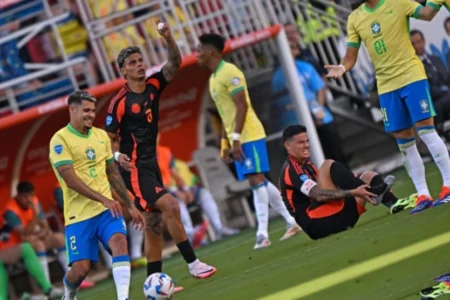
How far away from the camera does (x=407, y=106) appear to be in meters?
12.1

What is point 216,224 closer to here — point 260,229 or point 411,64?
point 260,229

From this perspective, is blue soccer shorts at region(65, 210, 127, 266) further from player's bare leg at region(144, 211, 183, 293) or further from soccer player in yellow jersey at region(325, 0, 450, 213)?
soccer player in yellow jersey at region(325, 0, 450, 213)

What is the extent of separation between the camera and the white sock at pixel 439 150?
1208cm

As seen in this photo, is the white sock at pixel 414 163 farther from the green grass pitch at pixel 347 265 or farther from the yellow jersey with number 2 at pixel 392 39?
the yellow jersey with number 2 at pixel 392 39

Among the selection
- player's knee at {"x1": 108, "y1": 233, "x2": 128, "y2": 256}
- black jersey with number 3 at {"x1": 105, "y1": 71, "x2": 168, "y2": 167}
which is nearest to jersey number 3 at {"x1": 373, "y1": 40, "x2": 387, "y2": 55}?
black jersey with number 3 at {"x1": 105, "y1": 71, "x2": 168, "y2": 167}

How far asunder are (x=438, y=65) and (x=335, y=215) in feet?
27.4

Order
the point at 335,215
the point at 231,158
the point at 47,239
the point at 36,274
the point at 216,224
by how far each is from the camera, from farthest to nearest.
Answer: the point at 216,224, the point at 47,239, the point at 36,274, the point at 231,158, the point at 335,215

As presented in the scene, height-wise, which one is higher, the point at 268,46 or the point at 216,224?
the point at 268,46

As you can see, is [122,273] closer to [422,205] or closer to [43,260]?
[422,205]

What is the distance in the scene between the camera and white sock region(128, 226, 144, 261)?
63.2 feet

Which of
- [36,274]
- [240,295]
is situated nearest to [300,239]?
[240,295]

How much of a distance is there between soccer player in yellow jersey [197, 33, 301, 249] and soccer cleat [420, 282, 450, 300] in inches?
280

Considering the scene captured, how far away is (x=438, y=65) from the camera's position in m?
20.1

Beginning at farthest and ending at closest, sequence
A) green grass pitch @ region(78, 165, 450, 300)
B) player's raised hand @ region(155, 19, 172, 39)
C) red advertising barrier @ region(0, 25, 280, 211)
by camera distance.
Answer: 1. red advertising barrier @ region(0, 25, 280, 211)
2. player's raised hand @ region(155, 19, 172, 39)
3. green grass pitch @ region(78, 165, 450, 300)
